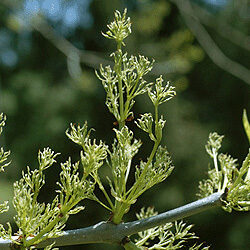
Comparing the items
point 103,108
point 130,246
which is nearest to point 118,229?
point 130,246

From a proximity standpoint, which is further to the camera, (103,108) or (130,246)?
(103,108)

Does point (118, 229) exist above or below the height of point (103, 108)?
above

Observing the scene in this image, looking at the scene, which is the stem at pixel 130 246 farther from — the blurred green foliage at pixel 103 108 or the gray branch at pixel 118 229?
the blurred green foliage at pixel 103 108

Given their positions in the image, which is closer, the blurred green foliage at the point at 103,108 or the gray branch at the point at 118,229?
the gray branch at the point at 118,229

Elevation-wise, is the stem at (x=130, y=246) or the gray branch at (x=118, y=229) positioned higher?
the gray branch at (x=118, y=229)

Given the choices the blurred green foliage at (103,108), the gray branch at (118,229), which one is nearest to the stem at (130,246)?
the gray branch at (118,229)

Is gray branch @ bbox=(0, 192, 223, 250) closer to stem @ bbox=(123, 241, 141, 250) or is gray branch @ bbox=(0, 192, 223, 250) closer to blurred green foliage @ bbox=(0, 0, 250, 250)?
stem @ bbox=(123, 241, 141, 250)

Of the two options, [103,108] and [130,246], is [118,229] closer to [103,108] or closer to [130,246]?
[130,246]

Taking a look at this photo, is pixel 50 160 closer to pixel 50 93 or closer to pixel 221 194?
pixel 221 194

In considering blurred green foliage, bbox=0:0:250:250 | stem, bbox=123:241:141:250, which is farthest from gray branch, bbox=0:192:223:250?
blurred green foliage, bbox=0:0:250:250
